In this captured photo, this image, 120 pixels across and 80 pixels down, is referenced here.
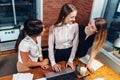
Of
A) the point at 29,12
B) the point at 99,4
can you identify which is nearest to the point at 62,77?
the point at 99,4

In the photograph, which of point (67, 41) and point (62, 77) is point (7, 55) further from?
point (62, 77)

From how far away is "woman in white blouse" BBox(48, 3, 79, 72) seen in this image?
1747 mm

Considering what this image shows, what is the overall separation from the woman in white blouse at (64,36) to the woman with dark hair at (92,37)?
0.09 metres

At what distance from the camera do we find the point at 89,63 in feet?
6.10

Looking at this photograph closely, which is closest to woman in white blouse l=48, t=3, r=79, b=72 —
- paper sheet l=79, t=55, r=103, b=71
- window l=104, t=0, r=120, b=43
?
paper sheet l=79, t=55, r=103, b=71

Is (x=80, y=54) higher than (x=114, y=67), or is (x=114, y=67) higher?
(x=80, y=54)

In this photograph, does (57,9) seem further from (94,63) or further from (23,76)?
(23,76)

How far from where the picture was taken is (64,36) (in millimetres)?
1938

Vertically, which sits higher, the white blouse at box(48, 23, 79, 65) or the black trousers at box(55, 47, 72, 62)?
the white blouse at box(48, 23, 79, 65)

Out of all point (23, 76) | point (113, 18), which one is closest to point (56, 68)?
point (23, 76)

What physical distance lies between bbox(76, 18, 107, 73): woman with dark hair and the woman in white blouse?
0.09 metres

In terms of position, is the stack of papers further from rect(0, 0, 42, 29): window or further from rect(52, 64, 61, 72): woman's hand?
rect(0, 0, 42, 29): window

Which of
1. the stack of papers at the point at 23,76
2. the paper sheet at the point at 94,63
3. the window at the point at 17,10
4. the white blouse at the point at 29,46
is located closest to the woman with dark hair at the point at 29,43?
the white blouse at the point at 29,46

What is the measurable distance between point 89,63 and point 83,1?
1.52 metres
